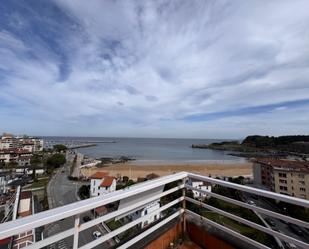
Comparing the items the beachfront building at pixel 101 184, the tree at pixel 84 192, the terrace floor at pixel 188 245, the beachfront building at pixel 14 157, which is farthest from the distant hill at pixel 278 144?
the terrace floor at pixel 188 245

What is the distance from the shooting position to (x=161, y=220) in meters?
1.79

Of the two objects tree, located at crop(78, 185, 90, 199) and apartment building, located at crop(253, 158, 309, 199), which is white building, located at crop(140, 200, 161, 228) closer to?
tree, located at crop(78, 185, 90, 199)

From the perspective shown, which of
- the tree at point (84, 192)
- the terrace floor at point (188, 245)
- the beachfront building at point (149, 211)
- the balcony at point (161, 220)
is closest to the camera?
the balcony at point (161, 220)

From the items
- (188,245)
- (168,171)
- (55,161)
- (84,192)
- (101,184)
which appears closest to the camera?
(188,245)

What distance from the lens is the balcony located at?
35.2 inches

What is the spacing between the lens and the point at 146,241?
163cm

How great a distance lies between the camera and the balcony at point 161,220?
89 cm

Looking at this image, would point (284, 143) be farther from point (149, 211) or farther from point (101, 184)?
point (149, 211)

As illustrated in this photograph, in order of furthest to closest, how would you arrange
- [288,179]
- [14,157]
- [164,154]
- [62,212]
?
[164,154], [14,157], [288,179], [62,212]

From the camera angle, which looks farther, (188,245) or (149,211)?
(188,245)

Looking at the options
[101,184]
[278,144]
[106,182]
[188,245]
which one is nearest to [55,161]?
[101,184]

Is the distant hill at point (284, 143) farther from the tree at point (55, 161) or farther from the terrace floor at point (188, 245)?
the terrace floor at point (188, 245)

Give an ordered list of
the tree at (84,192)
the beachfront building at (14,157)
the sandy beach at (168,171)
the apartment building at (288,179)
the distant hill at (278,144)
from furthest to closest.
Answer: the distant hill at (278,144)
the beachfront building at (14,157)
the sandy beach at (168,171)
the tree at (84,192)
the apartment building at (288,179)

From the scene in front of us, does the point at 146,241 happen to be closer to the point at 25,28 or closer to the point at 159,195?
the point at 159,195
